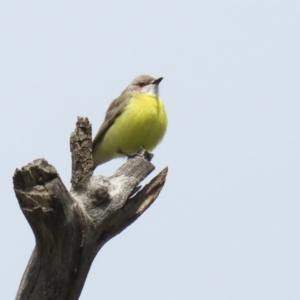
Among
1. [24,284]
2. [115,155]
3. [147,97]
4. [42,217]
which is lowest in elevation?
[24,284]

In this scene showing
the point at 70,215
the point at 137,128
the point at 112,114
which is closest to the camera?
the point at 70,215

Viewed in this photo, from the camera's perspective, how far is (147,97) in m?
11.7

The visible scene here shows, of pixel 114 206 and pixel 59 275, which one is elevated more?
pixel 114 206

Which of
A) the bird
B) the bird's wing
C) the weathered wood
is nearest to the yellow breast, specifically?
the bird

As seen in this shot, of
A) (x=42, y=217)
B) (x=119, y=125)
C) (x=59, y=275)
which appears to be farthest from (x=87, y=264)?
(x=119, y=125)

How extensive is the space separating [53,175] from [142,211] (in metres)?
1.43

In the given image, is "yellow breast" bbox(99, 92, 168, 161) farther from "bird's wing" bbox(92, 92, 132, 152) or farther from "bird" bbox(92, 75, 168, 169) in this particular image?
"bird's wing" bbox(92, 92, 132, 152)

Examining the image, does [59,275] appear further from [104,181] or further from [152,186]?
[152,186]

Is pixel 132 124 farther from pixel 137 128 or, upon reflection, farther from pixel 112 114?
pixel 112 114

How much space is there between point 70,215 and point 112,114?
528cm

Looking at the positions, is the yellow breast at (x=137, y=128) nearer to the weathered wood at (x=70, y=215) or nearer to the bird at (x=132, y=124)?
the bird at (x=132, y=124)

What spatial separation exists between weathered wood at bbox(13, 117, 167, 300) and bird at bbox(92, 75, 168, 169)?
3.59 m

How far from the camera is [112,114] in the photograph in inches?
462

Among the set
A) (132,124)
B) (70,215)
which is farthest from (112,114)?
(70,215)
